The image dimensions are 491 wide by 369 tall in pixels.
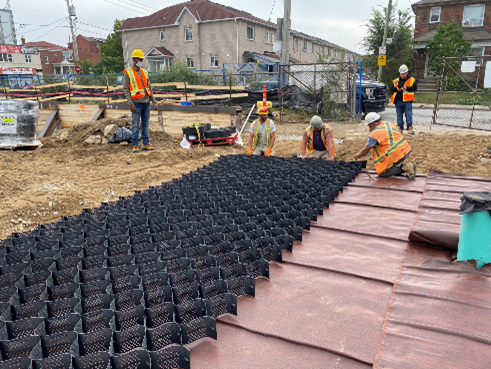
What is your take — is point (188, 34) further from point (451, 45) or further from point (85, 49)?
point (85, 49)

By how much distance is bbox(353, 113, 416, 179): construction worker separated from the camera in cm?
491

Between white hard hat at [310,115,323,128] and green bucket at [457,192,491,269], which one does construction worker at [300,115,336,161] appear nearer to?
white hard hat at [310,115,323,128]

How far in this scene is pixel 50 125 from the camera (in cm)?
1221

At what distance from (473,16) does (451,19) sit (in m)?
1.41

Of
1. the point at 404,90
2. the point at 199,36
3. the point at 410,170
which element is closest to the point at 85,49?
the point at 199,36

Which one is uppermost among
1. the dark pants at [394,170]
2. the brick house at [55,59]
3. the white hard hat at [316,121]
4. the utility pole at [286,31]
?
the brick house at [55,59]

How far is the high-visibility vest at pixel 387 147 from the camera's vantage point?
490 centimetres

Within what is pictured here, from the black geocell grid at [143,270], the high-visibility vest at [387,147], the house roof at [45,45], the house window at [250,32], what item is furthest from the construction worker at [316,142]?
the house roof at [45,45]

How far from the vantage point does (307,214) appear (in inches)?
137

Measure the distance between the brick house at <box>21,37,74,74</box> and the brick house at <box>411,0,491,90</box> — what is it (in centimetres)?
5208

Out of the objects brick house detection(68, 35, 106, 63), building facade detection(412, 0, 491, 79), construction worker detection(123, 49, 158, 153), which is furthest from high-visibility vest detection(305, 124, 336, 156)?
brick house detection(68, 35, 106, 63)

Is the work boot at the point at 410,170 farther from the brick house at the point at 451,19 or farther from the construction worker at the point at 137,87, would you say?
the brick house at the point at 451,19

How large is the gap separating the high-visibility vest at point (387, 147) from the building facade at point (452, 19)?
2359 centimetres

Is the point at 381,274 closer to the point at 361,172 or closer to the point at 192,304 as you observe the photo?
the point at 192,304
